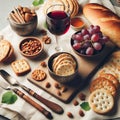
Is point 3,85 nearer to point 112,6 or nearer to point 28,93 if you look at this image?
point 28,93

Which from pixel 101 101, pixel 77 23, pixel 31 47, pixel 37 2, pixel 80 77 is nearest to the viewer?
pixel 101 101

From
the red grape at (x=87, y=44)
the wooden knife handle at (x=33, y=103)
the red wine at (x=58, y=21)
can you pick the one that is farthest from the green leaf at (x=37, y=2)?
the wooden knife handle at (x=33, y=103)

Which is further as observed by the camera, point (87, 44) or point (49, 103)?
point (87, 44)

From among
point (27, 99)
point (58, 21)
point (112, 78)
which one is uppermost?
point (58, 21)

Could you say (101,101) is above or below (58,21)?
below

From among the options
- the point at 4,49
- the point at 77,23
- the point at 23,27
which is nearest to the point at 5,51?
the point at 4,49

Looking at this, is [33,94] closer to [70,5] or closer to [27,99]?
[27,99]

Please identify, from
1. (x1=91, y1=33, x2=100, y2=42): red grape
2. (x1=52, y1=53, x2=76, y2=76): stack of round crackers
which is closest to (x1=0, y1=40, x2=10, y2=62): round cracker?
(x1=52, y1=53, x2=76, y2=76): stack of round crackers
